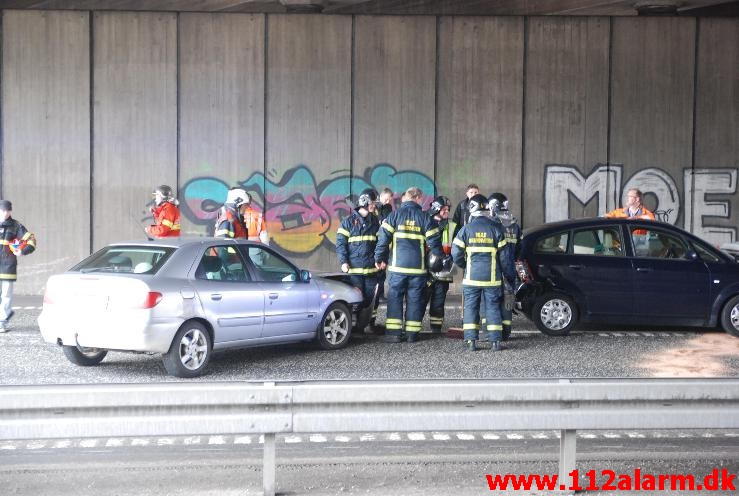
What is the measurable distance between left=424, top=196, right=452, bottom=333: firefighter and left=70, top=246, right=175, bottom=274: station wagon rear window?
398cm

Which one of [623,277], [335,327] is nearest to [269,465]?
[335,327]

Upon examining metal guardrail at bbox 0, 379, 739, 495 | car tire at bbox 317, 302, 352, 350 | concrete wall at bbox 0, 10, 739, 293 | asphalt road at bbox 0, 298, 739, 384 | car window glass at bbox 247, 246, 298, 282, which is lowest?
asphalt road at bbox 0, 298, 739, 384

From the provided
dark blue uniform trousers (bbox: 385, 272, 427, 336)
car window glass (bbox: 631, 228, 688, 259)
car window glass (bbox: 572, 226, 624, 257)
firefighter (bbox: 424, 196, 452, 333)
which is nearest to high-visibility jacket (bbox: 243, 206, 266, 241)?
firefighter (bbox: 424, 196, 452, 333)

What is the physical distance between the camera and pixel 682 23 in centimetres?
2102

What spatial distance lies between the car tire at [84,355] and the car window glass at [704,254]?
7.77 metres

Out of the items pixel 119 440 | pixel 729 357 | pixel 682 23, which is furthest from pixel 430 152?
pixel 119 440

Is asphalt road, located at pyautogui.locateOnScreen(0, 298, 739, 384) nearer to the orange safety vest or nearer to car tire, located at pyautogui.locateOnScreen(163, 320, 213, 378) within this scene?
car tire, located at pyautogui.locateOnScreen(163, 320, 213, 378)

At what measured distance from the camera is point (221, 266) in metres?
11.5

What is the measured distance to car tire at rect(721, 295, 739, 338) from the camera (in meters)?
14.3

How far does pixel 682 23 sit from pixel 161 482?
16.9 m

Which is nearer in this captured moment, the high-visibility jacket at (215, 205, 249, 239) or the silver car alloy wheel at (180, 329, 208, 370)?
the silver car alloy wheel at (180, 329, 208, 370)

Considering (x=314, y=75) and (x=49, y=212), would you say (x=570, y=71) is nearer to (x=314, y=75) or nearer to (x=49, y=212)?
(x=314, y=75)

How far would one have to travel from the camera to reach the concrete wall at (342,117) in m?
20.4

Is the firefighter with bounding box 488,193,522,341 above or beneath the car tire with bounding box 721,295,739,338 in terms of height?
above
